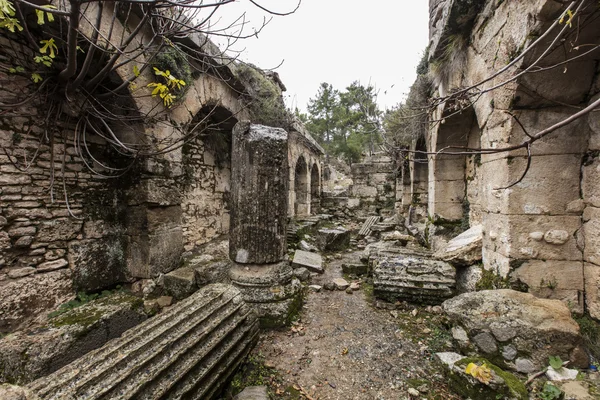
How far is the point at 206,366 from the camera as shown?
194cm

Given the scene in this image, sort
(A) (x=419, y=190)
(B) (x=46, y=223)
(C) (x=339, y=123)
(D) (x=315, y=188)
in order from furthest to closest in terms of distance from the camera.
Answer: (C) (x=339, y=123), (D) (x=315, y=188), (A) (x=419, y=190), (B) (x=46, y=223)

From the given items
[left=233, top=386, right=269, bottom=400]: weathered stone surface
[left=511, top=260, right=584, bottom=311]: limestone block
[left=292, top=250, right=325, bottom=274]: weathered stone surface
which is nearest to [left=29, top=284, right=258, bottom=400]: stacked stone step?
[left=233, top=386, right=269, bottom=400]: weathered stone surface

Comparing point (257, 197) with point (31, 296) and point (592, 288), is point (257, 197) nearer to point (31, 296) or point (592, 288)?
point (31, 296)

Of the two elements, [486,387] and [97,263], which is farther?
[97,263]

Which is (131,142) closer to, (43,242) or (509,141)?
(43,242)

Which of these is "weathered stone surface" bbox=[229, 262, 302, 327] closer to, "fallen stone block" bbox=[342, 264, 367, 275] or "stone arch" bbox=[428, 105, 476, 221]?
"fallen stone block" bbox=[342, 264, 367, 275]

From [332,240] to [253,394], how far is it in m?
4.86

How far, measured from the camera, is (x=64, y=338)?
262 centimetres


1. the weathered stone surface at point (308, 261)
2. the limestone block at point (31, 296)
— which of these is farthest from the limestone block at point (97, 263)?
the weathered stone surface at point (308, 261)

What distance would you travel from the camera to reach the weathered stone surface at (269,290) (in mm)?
3076

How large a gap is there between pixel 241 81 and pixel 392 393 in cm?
565

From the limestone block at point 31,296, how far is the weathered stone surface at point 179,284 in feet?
3.60

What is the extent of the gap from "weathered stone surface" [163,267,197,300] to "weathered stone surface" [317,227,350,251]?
3546mm

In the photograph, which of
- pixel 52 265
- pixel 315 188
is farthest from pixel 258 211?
pixel 315 188
